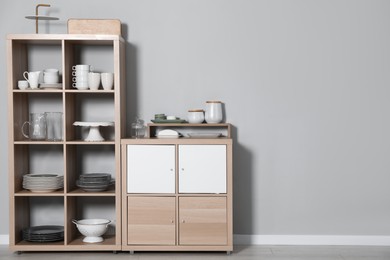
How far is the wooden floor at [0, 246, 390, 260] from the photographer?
4359 millimetres

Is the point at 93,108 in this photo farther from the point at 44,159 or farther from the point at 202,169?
the point at 202,169

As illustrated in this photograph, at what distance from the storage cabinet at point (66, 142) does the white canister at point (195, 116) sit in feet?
1.62

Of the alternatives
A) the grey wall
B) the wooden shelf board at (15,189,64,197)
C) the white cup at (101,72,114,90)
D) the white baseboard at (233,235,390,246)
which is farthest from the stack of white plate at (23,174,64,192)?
the white baseboard at (233,235,390,246)

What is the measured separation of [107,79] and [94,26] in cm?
43

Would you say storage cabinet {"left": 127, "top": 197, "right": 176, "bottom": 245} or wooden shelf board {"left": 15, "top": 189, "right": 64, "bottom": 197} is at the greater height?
wooden shelf board {"left": 15, "top": 189, "right": 64, "bottom": 197}

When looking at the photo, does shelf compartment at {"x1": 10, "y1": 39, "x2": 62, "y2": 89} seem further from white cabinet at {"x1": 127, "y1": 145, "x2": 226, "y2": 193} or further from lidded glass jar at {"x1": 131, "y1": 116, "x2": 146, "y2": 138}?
white cabinet at {"x1": 127, "y1": 145, "x2": 226, "y2": 193}

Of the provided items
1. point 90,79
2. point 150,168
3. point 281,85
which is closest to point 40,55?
point 90,79

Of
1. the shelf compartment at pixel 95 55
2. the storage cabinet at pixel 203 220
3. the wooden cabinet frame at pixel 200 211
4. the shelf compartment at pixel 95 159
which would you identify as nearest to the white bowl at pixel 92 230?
the wooden cabinet frame at pixel 200 211

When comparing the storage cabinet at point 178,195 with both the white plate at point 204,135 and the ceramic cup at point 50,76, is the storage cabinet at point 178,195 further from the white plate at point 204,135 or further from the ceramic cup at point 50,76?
the ceramic cup at point 50,76

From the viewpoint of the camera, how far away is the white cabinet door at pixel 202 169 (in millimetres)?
4395

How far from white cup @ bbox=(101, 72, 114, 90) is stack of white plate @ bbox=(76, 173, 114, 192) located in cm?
64

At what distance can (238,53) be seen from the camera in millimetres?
4738

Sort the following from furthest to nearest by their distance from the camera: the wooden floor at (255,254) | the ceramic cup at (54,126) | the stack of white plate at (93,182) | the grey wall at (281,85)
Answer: the grey wall at (281,85) < the ceramic cup at (54,126) < the stack of white plate at (93,182) < the wooden floor at (255,254)

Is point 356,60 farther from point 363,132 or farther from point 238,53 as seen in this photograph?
point 238,53
